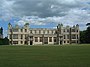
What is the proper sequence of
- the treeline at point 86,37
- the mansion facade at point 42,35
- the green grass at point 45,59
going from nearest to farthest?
the green grass at point 45,59
the treeline at point 86,37
the mansion facade at point 42,35

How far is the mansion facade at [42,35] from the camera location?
458 ft

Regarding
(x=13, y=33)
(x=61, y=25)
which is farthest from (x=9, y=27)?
(x=61, y=25)

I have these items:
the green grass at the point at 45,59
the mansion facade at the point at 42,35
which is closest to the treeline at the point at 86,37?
the mansion facade at the point at 42,35

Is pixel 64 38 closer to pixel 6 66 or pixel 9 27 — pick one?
Result: pixel 9 27

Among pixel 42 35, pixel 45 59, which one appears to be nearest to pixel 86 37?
pixel 42 35

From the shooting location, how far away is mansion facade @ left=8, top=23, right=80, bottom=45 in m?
140

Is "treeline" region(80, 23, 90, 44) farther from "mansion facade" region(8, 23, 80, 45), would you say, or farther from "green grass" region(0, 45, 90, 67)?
"green grass" region(0, 45, 90, 67)

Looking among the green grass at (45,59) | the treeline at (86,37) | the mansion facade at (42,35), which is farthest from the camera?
the mansion facade at (42,35)

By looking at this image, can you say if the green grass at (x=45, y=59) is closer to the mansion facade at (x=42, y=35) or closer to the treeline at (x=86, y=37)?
the treeline at (x=86, y=37)

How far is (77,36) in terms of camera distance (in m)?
147

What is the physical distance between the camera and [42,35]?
468 feet

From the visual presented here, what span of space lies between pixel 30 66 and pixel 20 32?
414 ft

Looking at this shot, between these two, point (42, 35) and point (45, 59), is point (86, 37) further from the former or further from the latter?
point (45, 59)

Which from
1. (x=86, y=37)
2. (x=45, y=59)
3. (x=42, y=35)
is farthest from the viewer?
(x=42, y=35)
